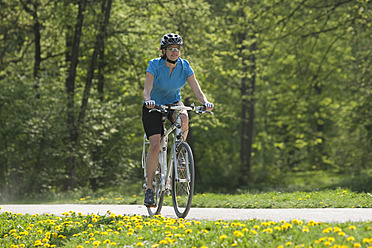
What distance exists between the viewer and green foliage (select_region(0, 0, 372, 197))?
1648 centimetres

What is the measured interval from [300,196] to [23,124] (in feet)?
32.5

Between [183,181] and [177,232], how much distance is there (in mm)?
1066

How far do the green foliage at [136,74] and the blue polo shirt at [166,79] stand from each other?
9.79m

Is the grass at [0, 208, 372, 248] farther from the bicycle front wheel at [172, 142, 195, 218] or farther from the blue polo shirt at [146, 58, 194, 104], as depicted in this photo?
the blue polo shirt at [146, 58, 194, 104]

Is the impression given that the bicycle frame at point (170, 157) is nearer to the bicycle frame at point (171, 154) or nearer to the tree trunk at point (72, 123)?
the bicycle frame at point (171, 154)

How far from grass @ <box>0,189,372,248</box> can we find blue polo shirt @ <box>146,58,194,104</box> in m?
1.56

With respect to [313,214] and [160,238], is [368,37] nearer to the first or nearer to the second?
[313,214]

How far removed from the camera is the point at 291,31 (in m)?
16.4

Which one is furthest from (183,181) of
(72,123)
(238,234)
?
(72,123)

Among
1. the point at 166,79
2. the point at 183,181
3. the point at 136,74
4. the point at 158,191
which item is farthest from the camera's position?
the point at 136,74

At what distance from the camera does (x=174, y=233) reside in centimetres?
539

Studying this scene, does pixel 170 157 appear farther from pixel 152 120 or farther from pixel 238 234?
pixel 238 234

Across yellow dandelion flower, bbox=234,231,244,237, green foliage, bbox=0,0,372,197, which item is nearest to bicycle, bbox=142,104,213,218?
yellow dandelion flower, bbox=234,231,244,237

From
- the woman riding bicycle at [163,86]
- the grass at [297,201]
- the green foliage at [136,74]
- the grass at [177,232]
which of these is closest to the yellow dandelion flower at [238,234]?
the grass at [177,232]
